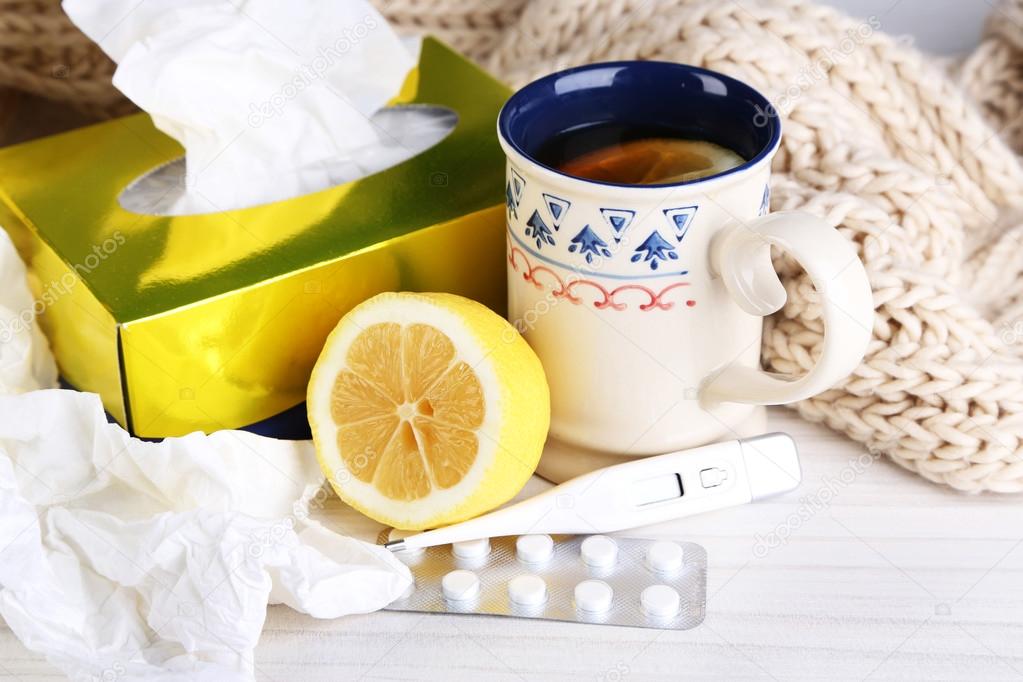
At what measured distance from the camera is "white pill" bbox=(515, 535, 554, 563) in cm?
51

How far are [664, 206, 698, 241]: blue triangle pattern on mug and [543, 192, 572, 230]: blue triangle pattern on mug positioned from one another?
0.14ft

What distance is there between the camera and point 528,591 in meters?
0.49

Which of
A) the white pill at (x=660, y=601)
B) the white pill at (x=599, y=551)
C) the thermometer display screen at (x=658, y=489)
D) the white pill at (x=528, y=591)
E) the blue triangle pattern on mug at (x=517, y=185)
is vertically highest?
the blue triangle pattern on mug at (x=517, y=185)

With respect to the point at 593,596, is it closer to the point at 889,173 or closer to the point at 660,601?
the point at 660,601

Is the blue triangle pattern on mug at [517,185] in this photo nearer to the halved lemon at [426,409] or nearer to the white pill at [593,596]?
the halved lemon at [426,409]

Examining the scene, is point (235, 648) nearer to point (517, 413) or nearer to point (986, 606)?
point (517, 413)

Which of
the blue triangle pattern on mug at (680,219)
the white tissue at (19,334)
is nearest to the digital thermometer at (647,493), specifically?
the blue triangle pattern on mug at (680,219)

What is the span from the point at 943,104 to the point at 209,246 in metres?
0.40

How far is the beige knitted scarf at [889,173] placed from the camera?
1.78 feet

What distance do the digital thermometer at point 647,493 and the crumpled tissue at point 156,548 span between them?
47 mm

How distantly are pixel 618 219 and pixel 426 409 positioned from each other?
12cm

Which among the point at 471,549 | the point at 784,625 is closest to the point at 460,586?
the point at 471,549

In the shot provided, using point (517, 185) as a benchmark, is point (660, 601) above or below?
below

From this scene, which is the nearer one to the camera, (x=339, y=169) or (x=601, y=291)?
(x=601, y=291)
